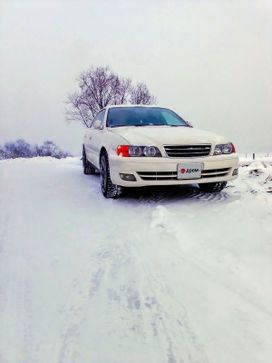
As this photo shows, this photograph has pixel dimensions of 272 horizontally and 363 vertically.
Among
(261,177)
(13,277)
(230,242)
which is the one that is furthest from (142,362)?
(261,177)

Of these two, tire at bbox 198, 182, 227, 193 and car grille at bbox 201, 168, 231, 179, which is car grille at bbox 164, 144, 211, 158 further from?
tire at bbox 198, 182, 227, 193

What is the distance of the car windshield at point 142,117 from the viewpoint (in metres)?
6.07

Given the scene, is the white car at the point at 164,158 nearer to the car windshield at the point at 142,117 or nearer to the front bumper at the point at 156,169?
the front bumper at the point at 156,169

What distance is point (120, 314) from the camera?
2.25 meters

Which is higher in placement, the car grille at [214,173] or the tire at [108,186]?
the car grille at [214,173]

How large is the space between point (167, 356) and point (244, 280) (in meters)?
1.01

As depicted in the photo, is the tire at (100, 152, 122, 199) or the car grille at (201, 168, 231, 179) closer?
the car grille at (201, 168, 231, 179)

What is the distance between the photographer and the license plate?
15.5ft

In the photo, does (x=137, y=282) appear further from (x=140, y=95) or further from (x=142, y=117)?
(x=140, y=95)

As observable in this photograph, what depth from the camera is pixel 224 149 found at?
5102 millimetres

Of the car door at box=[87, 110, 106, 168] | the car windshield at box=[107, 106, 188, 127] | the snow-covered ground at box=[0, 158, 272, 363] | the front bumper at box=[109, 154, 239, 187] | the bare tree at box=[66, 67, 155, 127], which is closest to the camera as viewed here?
the snow-covered ground at box=[0, 158, 272, 363]

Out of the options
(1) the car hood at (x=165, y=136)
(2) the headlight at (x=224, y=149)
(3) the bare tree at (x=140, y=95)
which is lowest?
(3) the bare tree at (x=140, y=95)

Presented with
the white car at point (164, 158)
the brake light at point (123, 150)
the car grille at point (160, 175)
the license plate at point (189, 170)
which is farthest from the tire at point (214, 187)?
the brake light at point (123, 150)

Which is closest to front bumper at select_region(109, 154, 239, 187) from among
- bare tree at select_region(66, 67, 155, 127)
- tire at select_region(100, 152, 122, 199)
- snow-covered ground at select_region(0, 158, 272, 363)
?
tire at select_region(100, 152, 122, 199)
